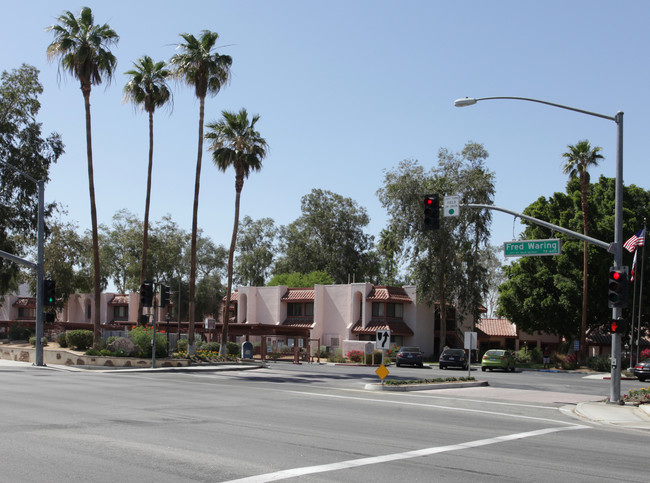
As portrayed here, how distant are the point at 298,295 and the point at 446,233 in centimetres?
1537

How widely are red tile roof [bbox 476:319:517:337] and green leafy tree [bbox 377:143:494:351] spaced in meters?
11.2

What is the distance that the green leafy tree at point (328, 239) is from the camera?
86.9 metres

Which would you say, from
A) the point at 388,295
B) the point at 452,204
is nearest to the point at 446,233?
the point at 388,295

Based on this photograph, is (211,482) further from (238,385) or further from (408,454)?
(238,385)

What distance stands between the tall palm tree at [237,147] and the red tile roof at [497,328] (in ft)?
119

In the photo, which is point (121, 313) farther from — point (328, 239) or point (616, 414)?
point (616, 414)

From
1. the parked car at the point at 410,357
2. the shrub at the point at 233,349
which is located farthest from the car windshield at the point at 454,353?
the shrub at the point at 233,349

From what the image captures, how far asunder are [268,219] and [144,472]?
86.1 m

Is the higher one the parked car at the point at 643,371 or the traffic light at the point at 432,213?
the traffic light at the point at 432,213

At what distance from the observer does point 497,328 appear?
72.1 metres

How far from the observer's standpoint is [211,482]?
323 inches

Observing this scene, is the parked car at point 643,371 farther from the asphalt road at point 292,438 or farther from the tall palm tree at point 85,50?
the tall palm tree at point 85,50

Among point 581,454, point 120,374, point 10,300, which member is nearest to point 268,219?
point 10,300

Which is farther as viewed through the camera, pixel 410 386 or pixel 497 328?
pixel 497 328
